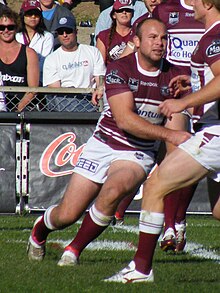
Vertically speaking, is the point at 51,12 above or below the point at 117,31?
below

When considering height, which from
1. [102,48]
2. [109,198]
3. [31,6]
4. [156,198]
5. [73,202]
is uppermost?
[156,198]

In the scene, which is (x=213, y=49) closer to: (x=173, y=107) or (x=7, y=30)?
(x=173, y=107)

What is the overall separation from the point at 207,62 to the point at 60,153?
17.0ft

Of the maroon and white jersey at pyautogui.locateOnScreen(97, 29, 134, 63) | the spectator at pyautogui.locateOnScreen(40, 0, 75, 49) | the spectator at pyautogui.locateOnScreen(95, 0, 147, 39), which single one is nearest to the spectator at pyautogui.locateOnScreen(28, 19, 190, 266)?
the maroon and white jersey at pyautogui.locateOnScreen(97, 29, 134, 63)

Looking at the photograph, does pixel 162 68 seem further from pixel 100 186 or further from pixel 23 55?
pixel 23 55

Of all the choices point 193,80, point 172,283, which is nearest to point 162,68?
point 193,80

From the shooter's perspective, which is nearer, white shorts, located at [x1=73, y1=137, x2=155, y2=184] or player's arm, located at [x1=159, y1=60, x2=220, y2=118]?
player's arm, located at [x1=159, y1=60, x2=220, y2=118]

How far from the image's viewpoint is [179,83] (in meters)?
6.82

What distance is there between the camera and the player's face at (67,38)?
11562 mm

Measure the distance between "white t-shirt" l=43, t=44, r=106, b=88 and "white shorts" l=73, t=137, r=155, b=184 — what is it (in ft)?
14.8

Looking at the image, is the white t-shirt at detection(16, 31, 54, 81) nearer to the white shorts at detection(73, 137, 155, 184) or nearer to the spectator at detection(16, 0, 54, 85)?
the spectator at detection(16, 0, 54, 85)

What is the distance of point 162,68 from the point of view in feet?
23.1

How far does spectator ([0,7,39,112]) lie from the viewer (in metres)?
11.4

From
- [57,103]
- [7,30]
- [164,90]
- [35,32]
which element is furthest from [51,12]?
[164,90]
